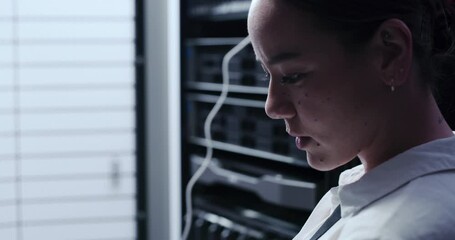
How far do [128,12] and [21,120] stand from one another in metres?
0.53

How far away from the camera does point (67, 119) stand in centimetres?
221

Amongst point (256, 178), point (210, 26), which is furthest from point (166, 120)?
point (256, 178)

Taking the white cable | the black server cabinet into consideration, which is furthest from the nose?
the white cable

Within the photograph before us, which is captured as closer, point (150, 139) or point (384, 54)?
point (384, 54)

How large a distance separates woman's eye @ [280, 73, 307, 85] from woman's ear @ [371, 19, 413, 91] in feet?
0.25

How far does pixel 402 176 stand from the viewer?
626mm

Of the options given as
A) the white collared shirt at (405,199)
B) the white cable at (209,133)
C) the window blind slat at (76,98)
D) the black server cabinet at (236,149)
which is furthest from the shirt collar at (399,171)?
the window blind slat at (76,98)

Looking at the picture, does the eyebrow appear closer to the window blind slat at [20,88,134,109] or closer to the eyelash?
the eyelash

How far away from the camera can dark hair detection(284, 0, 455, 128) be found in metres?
0.60

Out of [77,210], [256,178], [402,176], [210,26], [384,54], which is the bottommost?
[77,210]

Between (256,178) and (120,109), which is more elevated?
(120,109)

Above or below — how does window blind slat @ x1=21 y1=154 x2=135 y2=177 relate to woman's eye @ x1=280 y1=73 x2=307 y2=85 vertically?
below

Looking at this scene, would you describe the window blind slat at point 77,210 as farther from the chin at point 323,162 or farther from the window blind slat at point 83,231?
the chin at point 323,162

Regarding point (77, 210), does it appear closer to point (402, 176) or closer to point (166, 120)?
point (166, 120)
